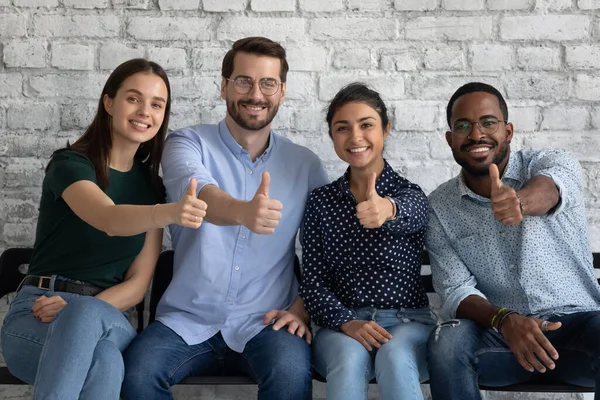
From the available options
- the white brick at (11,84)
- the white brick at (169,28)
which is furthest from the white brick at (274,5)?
the white brick at (11,84)

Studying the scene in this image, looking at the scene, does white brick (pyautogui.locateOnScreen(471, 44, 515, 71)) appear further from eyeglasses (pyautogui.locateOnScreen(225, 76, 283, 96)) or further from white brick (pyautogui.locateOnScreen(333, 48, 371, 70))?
eyeglasses (pyautogui.locateOnScreen(225, 76, 283, 96))

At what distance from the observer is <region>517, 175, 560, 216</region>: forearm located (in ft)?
6.34

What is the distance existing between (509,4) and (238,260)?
4.53ft

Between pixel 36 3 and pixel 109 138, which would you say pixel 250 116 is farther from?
pixel 36 3

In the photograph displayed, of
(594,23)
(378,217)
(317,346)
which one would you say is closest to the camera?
(378,217)

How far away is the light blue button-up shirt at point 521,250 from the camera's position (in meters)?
2.11

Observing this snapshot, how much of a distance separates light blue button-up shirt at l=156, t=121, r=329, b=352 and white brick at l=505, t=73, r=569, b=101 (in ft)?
2.70

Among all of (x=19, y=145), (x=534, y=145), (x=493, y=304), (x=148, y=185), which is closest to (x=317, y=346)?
(x=493, y=304)

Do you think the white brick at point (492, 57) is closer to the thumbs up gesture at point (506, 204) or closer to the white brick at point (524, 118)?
the white brick at point (524, 118)

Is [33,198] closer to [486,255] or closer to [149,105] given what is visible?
[149,105]

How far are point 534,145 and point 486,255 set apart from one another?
2.16ft

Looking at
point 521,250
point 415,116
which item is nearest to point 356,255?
point 521,250

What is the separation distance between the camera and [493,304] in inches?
86.6

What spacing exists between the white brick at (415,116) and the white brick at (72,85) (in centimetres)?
111
